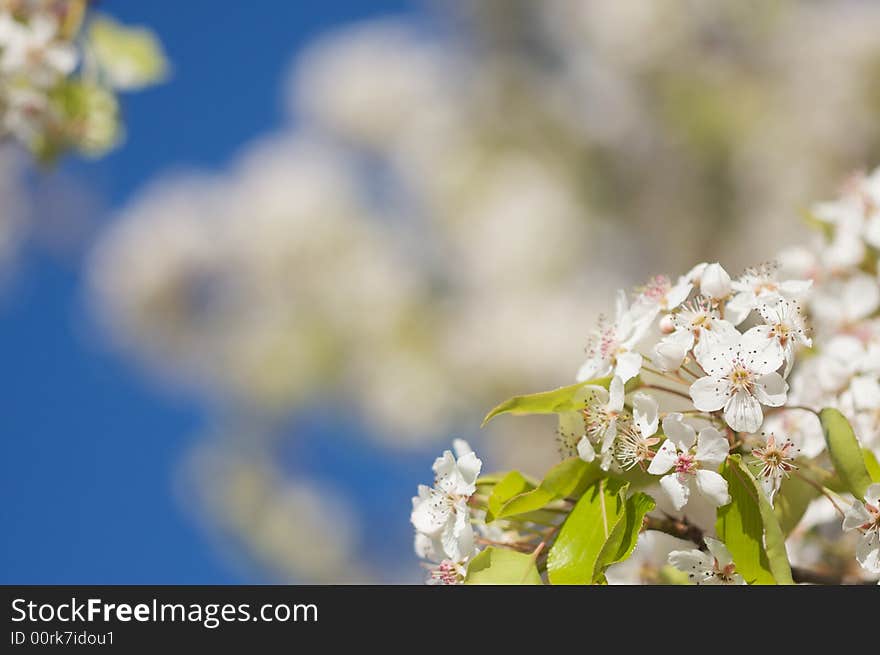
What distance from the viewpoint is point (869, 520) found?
3.35ft

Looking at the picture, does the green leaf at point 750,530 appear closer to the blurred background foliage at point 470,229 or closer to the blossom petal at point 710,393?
the blossom petal at point 710,393

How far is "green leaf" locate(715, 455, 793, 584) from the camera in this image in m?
0.97

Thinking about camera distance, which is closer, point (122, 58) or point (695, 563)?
point (695, 563)

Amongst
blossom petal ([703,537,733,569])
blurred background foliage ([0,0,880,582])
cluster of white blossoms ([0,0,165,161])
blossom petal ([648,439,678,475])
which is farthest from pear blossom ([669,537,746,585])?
blurred background foliage ([0,0,880,582])

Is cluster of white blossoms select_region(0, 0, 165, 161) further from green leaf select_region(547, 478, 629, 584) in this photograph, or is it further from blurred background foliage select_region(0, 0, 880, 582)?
blurred background foliage select_region(0, 0, 880, 582)

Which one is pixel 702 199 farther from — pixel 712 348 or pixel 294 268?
pixel 712 348

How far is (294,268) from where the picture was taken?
777 centimetres

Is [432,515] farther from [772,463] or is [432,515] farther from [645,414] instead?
[772,463]

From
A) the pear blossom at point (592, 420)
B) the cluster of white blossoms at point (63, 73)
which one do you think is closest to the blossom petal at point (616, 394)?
the pear blossom at point (592, 420)

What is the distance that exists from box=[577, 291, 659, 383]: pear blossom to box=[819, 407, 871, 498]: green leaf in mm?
233

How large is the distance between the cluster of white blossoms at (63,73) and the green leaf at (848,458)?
140 cm

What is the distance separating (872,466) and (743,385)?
0.80ft

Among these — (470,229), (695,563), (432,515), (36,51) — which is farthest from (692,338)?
(470,229)
